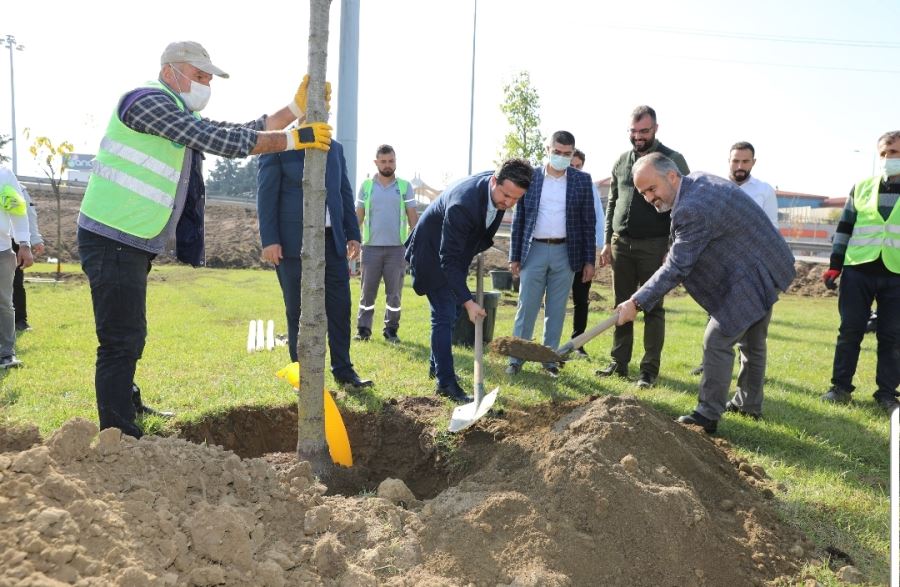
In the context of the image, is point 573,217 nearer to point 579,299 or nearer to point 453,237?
point 579,299

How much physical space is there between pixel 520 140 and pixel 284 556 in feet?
60.0

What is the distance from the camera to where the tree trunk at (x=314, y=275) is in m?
3.31

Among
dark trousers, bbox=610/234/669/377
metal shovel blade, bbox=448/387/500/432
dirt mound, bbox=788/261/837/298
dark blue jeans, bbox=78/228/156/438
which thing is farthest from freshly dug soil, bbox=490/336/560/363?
dirt mound, bbox=788/261/837/298

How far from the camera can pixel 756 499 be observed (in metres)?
3.56

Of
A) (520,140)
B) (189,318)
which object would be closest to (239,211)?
(520,140)

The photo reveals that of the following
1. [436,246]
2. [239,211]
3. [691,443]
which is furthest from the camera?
[239,211]

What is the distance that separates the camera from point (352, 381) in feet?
17.5

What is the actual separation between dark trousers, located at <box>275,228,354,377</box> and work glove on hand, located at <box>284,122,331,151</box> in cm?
181

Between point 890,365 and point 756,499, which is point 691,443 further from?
point 890,365

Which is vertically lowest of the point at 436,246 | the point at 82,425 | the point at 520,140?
the point at 82,425

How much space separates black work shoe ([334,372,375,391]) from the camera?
5305mm

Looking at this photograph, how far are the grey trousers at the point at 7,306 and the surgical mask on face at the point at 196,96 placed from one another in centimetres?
354

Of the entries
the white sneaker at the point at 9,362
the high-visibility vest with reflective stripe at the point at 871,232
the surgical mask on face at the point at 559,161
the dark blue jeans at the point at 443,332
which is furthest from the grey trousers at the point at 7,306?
the high-visibility vest with reflective stripe at the point at 871,232

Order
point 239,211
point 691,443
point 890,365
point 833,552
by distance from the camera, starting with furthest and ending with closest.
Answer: point 239,211 → point 890,365 → point 691,443 → point 833,552
